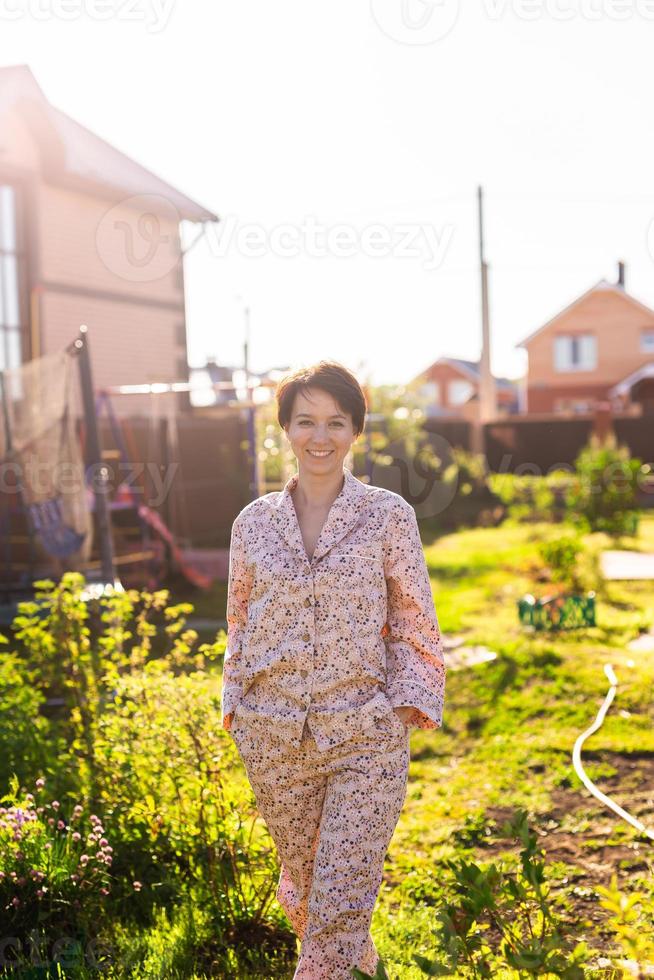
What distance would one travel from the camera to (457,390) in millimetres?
68438

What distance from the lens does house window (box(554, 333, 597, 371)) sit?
4797cm

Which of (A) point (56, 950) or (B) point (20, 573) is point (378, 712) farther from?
(B) point (20, 573)

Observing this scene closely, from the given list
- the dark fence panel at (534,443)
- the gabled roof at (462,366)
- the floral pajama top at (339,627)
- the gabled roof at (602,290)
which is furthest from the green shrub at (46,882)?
the gabled roof at (462,366)

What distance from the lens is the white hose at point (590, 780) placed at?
4691 millimetres

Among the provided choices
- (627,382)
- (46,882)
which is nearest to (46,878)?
(46,882)

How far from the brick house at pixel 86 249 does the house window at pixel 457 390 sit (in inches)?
2077

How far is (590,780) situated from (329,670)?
2.97 meters

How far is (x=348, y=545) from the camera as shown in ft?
9.66

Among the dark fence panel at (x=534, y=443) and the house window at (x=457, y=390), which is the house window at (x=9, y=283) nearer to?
the dark fence panel at (x=534, y=443)

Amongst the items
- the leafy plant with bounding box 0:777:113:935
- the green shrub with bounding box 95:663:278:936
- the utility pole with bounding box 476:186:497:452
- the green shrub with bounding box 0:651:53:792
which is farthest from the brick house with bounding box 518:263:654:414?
the leafy plant with bounding box 0:777:113:935

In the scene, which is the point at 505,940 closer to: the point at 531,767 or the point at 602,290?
the point at 531,767

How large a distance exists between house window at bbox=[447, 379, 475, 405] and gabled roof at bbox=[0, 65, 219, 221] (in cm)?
5293

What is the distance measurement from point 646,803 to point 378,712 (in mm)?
2726

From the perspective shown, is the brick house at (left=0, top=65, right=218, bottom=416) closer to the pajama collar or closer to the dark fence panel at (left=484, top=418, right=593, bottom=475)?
the pajama collar
